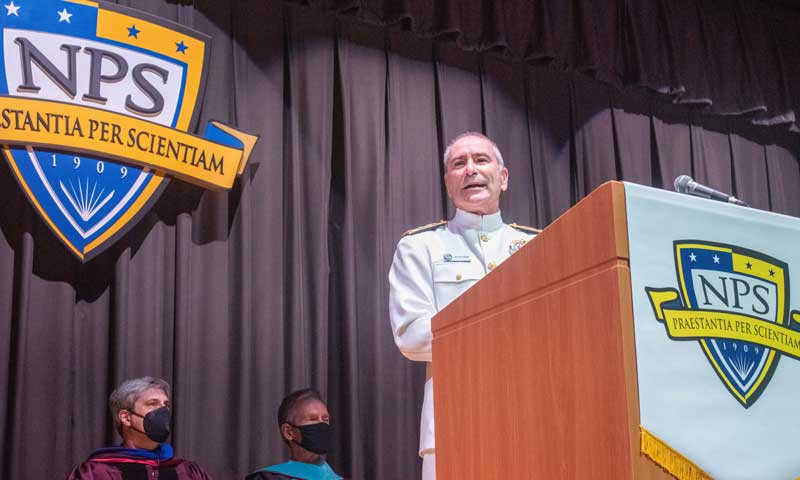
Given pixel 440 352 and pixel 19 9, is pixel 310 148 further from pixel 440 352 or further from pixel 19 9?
pixel 440 352

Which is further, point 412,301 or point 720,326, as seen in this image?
point 412,301

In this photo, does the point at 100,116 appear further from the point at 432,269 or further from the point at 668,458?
the point at 668,458

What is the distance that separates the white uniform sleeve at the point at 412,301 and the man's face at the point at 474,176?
27 centimetres

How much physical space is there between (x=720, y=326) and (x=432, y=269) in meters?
1.55

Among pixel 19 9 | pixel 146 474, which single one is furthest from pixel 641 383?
pixel 19 9

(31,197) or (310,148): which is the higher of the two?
(310,148)

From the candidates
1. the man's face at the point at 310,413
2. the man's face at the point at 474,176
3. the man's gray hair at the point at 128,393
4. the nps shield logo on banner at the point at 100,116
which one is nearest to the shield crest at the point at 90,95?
the nps shield logo on banner at the point at 100,116

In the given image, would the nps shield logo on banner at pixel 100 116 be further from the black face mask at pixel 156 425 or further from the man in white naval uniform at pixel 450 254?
the man in white naval uniform at pixel 450 254

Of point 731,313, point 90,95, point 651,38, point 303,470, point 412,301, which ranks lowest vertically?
point 303,470

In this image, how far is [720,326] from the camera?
1265 mm

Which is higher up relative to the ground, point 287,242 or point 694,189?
point 287,242

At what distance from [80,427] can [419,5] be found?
2.48m

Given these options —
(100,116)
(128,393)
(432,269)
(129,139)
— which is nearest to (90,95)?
(100,116)

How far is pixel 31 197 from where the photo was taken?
3.26 meters
